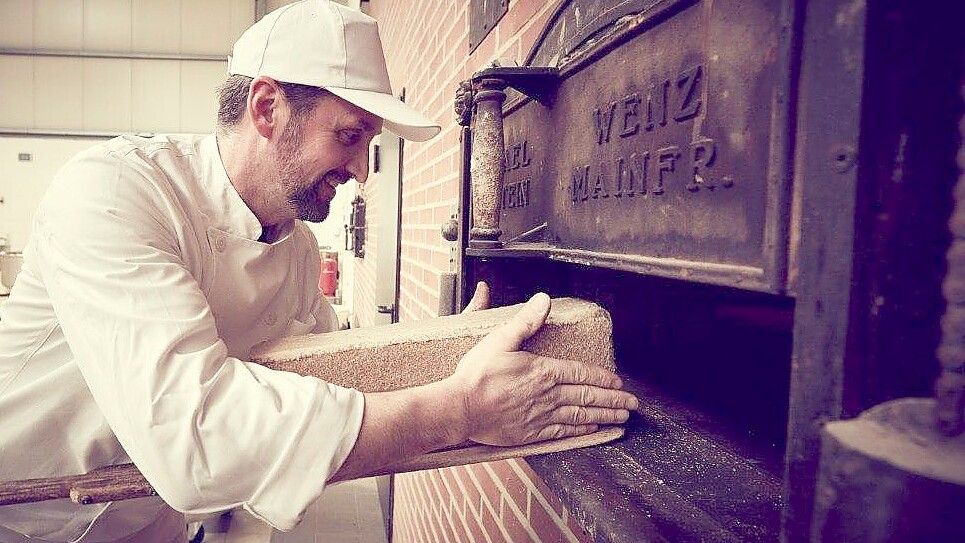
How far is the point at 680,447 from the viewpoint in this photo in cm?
91

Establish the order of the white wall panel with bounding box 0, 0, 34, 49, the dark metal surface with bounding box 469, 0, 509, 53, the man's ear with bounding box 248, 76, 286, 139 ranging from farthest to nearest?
the white wall panel with bounding box 0, 0, 34, 49
the dark metal surface with bounding box 469, 0, 509, 53
the man's ear with bounding box 248, 76, 286, 139

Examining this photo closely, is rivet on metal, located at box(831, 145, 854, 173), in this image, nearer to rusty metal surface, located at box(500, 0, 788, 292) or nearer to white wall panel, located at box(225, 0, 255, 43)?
rusty metal surface, located at box(500, 0, 788, 292)

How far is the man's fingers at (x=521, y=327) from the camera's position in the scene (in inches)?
36.1

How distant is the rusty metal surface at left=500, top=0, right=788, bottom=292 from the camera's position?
640 millimetres

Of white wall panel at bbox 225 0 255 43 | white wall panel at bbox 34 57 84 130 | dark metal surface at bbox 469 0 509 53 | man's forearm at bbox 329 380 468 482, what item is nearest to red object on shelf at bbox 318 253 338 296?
white wall panel at bbox 225 0 255 43

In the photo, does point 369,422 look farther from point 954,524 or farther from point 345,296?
point 345,296

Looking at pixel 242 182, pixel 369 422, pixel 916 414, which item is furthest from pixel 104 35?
pixel 916 414

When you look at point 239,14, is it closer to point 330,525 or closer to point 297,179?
point 330,525

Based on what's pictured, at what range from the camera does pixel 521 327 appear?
92 cm

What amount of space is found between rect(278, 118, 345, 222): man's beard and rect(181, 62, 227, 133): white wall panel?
26.6 feet

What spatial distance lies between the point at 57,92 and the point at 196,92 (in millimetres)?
1785

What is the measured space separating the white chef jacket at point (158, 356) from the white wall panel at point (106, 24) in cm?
883

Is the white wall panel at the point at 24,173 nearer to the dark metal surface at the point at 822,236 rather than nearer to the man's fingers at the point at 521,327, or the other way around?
the man's fingers at the point at 521,327

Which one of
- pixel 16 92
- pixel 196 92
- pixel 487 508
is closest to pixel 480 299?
pixel 487 508
